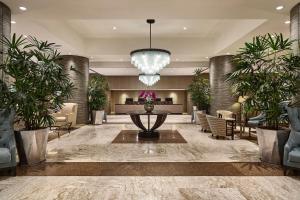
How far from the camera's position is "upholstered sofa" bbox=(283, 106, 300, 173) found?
362cm

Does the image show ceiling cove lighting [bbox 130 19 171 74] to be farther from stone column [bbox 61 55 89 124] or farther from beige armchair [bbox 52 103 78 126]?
stone column [bbox 61 55 89 124]

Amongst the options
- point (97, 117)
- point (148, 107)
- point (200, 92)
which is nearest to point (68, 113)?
point (97, 117)

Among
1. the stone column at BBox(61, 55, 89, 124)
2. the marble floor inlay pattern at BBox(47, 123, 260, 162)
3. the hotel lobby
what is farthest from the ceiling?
the marble floor inlay pattern at BBox(47, 123, 260, 162)

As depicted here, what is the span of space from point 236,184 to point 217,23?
6.45m

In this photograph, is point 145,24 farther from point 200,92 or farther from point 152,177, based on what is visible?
point 152,177

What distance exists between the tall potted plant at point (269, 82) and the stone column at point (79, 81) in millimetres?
8062

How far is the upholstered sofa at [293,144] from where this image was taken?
11.9 ft

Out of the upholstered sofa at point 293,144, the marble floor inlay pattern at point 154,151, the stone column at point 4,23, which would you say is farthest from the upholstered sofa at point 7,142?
the upholstered sofa at point 293,144

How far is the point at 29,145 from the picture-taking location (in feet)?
13.8

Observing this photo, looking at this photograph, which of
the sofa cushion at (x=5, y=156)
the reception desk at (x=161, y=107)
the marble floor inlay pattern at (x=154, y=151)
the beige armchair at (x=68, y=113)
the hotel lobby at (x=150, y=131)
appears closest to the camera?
the hotel lobby at (x=150, y=131)

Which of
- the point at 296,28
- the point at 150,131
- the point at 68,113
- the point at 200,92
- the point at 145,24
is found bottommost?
the point at 150,131

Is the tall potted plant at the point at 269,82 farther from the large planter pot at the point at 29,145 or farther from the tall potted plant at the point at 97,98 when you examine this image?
the tall potted plant at the point at 97,98

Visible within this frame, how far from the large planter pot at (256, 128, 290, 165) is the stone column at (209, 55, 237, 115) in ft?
20.2

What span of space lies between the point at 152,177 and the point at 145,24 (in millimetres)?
6202
